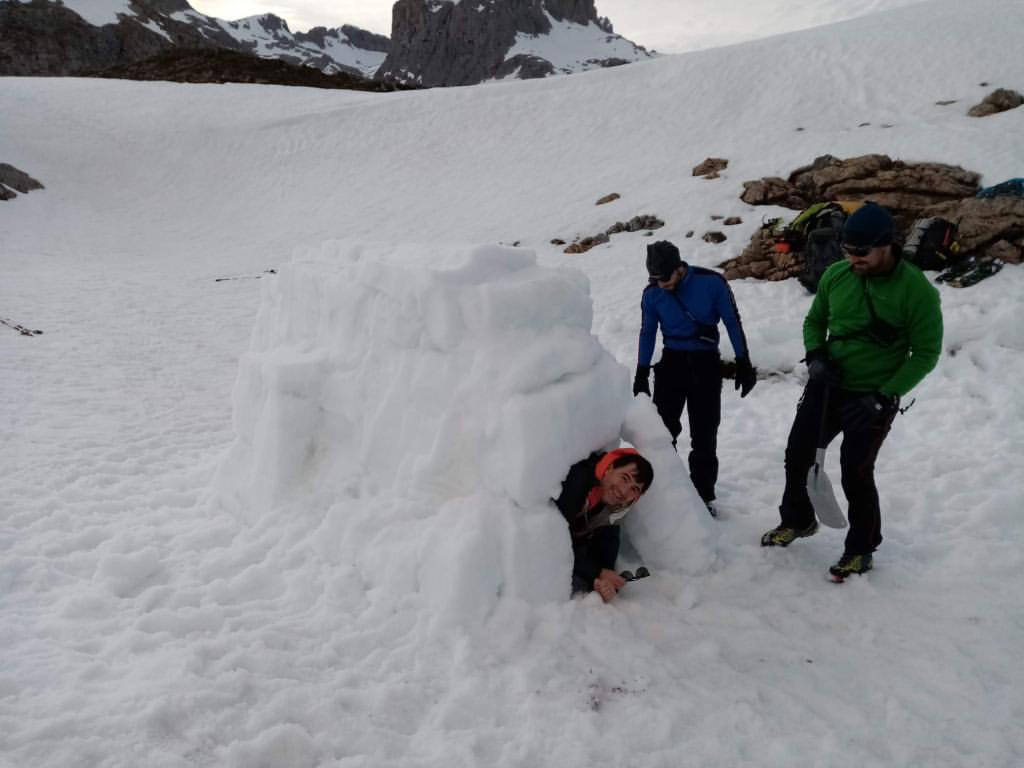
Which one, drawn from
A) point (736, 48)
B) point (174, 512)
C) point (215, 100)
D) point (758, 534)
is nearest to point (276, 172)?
point (215, 100)

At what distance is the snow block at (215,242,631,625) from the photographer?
3129 mm

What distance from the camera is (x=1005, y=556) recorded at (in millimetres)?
3891

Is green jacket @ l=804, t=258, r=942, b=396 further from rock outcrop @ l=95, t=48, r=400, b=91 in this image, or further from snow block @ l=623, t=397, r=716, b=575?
rock outcrop @ l=95, t=48, r=400, b=91

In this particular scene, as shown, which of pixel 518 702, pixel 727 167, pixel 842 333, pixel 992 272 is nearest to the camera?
pixel 518 702

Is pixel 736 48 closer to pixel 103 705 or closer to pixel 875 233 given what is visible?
pixel 875 233

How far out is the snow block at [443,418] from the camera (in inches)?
123

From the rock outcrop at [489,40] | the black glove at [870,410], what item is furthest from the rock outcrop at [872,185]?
the rock outcrop at [489,40]

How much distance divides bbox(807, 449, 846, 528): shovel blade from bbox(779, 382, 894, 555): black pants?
0.05 m

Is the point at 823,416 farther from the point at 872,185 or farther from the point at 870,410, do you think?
the point at 872,185

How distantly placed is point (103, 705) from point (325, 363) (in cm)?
214

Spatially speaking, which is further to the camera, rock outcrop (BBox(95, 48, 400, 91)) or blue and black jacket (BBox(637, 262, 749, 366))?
rock outcrop (BBox(95, 48, 400, 91))

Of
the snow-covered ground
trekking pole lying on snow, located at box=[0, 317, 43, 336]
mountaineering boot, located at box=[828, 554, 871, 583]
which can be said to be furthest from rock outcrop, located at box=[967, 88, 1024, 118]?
trekking pole lying on snow, located at box=[0, 317, 43, 336]

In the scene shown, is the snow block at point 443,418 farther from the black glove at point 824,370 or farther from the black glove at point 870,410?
the black glove at point 870,410

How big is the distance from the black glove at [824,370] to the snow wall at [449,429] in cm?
93
